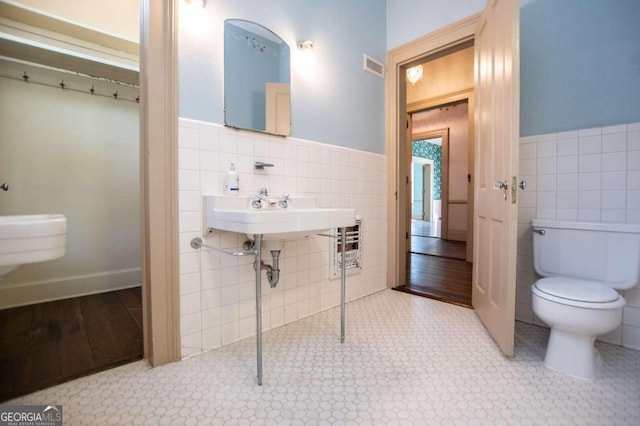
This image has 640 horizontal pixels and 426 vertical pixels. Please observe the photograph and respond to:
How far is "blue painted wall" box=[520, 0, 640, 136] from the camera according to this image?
5.16ft

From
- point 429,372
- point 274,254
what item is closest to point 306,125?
point 274,254

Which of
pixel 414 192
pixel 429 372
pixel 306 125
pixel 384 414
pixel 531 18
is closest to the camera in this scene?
pixel 384 414

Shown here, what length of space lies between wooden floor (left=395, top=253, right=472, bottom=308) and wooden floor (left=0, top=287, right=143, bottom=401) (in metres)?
2.11

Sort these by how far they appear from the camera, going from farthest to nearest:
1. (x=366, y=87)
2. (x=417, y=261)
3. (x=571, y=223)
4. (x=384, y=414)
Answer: (x=417, y=261) < (x=366, y=87) < (x=571, y=223) < (x=384, y=414)

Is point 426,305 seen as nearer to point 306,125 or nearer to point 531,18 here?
point 306,125

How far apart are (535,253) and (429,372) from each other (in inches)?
40.4

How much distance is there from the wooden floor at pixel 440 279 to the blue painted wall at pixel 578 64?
136 cm

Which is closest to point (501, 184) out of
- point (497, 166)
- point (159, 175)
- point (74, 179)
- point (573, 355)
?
point (497, 166)

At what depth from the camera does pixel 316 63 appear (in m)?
2.01

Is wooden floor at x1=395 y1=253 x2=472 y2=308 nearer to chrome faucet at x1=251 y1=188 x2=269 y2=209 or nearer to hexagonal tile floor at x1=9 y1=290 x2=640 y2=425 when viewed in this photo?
hexagonal tile floor at x1=9 y1=290 x2=640 y2=425

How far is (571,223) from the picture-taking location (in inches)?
63.2

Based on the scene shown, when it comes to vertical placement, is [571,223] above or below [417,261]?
above

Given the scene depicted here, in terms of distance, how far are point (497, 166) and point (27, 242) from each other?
210 cm

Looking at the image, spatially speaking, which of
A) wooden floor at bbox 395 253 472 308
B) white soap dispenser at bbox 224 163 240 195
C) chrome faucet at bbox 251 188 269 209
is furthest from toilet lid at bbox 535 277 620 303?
white soap dispenser at bbox 224 163 240 195
